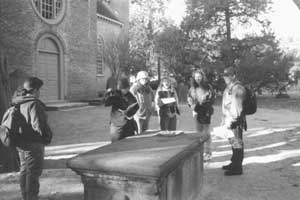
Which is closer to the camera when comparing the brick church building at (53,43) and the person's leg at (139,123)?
the person's leg at (139,123)

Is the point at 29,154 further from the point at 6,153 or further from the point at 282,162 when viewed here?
the point at 282,162

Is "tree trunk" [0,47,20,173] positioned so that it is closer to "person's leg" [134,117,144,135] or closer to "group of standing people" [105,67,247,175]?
"group of standing people" [105,67,247,175]

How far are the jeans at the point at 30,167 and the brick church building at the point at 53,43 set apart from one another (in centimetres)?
997

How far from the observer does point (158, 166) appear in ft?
8.25

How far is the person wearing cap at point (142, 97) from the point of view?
224 inches

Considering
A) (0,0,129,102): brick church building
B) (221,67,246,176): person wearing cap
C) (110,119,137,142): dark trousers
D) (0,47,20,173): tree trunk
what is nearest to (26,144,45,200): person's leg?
(110,119,137,142): dark trousers

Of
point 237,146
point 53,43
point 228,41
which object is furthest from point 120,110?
point 228,41

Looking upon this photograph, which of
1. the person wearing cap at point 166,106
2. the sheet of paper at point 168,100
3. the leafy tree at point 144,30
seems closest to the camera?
the sheet of paper at point 168,100

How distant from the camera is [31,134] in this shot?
346cm

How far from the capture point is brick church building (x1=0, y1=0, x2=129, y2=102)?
14.7m

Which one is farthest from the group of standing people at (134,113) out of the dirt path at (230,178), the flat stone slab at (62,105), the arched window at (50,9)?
the arched window at (50,9)

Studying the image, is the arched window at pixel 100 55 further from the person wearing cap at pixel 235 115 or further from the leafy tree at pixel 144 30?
the person wearing cap at pixel 235 115

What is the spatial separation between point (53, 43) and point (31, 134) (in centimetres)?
1440

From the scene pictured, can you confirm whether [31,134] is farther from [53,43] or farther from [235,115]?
[53,43]
